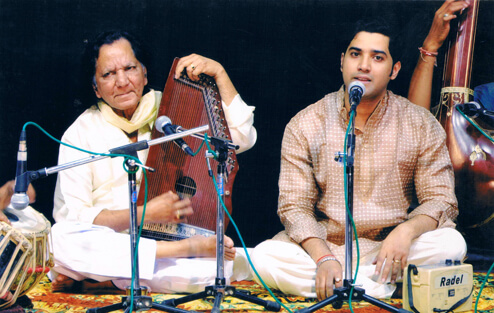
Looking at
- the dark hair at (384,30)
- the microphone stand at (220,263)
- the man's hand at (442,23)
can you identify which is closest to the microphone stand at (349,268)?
the microphone stand at (220,263)

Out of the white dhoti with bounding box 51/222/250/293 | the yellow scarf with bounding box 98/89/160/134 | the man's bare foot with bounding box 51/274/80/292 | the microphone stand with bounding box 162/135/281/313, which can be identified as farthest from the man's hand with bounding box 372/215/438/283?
the man's bare foot with bounding box 51/274/80/292

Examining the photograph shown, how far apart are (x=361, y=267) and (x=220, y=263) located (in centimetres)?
100

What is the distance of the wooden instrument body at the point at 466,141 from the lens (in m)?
3.97

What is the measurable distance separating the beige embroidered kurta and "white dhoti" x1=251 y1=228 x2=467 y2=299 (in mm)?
181

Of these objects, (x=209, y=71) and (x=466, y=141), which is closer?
(x=209, y=71)

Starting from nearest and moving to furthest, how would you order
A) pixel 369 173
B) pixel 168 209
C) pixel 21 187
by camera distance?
pixel 21 187
pixel 168 209
pixel 369 173

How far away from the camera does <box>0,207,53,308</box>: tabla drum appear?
286cm

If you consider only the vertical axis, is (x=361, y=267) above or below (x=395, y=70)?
below

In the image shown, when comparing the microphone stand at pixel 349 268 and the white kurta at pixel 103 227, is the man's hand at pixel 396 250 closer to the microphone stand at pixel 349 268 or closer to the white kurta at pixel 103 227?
the microphone stand at pixel 349 268

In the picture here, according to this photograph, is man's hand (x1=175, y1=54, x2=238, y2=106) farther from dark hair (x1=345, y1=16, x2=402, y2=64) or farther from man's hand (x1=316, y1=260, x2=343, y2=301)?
man's hand (x1=316, y1=260, x2=343, y2=301)

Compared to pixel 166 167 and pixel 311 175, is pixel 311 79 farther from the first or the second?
pixel 166 167

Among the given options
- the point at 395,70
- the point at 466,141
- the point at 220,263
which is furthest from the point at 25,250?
the point at 466,141

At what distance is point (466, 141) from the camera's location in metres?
3.99

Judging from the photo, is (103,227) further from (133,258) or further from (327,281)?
(327,281)
